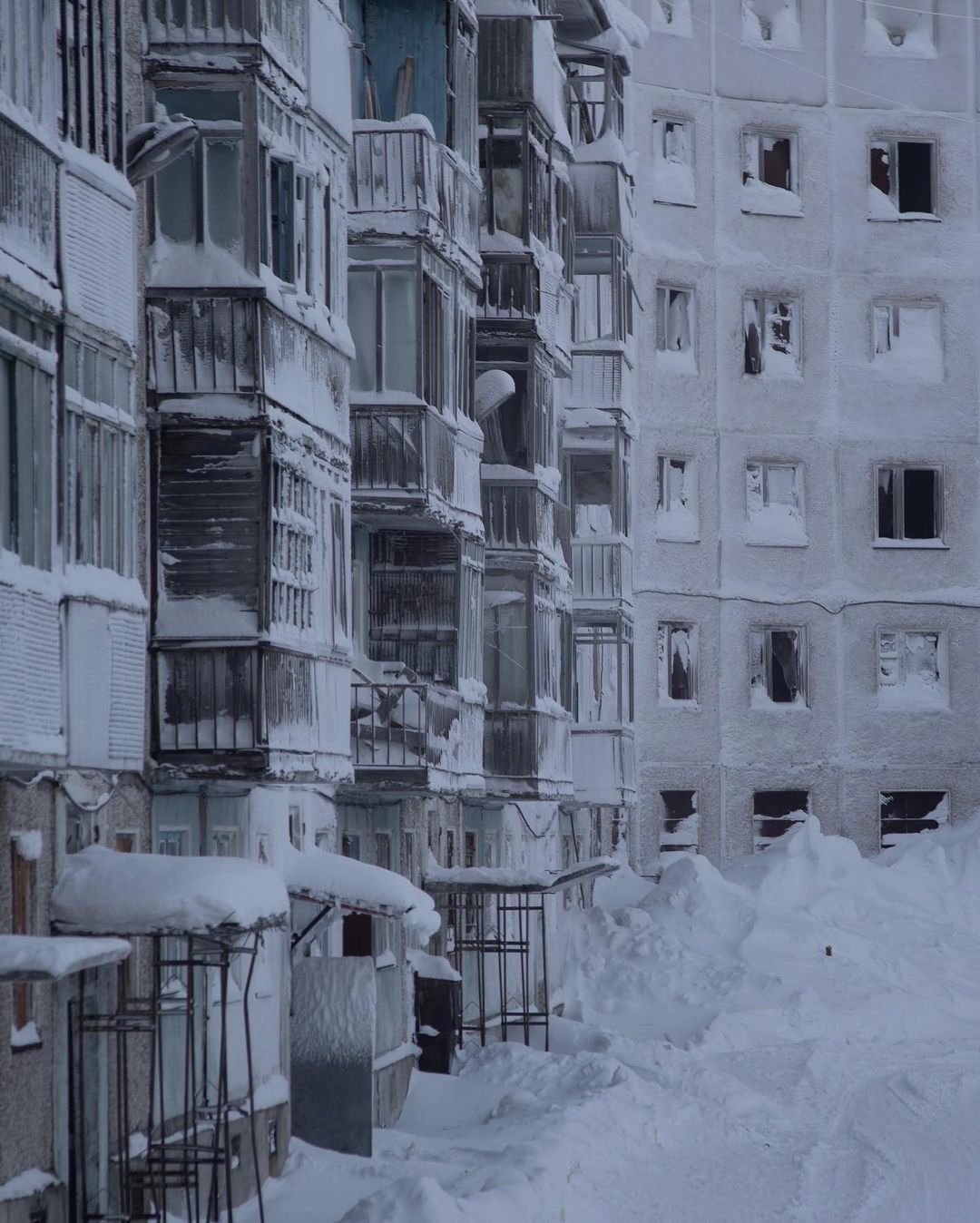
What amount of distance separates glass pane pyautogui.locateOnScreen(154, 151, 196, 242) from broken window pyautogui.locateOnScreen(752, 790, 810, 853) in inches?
1065

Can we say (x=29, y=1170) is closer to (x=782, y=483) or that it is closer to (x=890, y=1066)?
(x=890, y=1066)

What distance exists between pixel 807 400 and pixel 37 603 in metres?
31.9

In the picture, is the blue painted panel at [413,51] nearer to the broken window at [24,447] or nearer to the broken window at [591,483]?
the broken window at [591,483]

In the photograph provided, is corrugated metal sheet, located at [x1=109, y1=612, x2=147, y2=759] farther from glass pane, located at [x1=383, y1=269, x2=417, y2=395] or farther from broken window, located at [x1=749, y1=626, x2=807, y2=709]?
broken window, located at [x1=749, y1=626, x2=807, y2=709]

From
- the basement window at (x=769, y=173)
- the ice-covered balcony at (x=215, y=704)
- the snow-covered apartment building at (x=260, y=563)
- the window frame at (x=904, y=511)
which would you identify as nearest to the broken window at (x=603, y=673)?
the snow-covered apartment building at (x=260, y=563)

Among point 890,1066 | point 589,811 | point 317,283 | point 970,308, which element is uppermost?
point 970,308

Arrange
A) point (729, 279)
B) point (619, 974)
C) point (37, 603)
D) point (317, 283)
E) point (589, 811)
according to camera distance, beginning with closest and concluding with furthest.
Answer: point (37, 603), point (317, 283), point (619, 974), point (589, 811), point (729, 279)

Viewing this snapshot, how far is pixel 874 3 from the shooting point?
151ft

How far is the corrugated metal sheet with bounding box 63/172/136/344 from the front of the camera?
15.5 meters

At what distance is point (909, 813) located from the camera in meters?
44.5

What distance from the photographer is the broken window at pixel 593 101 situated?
113 feet

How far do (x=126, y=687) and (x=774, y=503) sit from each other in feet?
95.3

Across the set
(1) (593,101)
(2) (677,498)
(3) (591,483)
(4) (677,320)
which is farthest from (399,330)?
(4) (677,320)

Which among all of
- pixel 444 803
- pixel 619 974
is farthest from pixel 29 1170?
pixel 619 974
